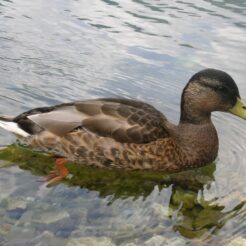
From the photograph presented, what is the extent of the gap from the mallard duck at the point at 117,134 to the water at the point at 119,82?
33 cm

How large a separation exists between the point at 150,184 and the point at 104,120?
928mm

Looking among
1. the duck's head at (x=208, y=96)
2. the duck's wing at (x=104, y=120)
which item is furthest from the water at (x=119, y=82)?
the duck's head at (x=208, y=96)

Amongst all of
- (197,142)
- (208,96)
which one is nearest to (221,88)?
(208,96)

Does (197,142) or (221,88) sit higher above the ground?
(221,88)

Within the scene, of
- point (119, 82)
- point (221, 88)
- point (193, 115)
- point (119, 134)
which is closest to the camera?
point (119, 134)

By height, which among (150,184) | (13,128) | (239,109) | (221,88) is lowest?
(150,184)

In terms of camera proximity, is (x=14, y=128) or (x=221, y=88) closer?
(x=14, y=128)

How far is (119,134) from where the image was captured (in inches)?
247

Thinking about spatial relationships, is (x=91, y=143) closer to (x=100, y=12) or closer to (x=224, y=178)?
Result: (x=224, y=178)

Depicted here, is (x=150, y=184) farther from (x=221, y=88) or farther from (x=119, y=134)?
(x=221, y=88)

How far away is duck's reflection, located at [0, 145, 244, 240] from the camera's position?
5.77 m

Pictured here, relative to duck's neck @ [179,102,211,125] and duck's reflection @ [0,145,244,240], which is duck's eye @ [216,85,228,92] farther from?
duck's reflection @ [0,145,244,240]

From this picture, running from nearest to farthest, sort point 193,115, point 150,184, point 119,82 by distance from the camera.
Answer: point 150,184, point 193,115, point 119,82

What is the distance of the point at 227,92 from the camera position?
6.79 meters
